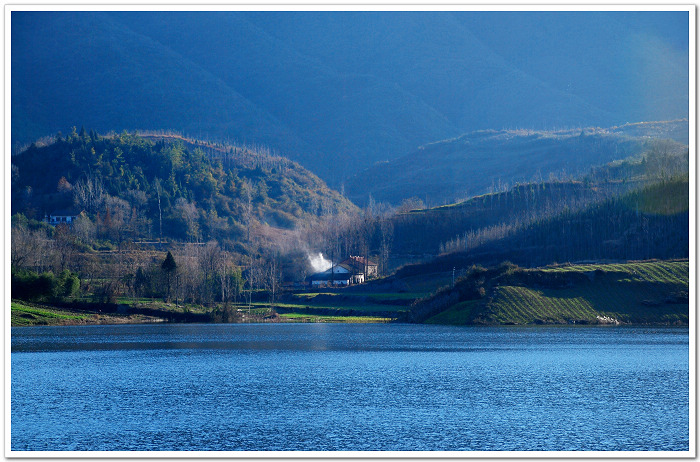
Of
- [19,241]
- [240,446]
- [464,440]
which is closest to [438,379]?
[464,440]

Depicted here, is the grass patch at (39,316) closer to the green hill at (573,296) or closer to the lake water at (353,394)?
the lake water at (353,394)

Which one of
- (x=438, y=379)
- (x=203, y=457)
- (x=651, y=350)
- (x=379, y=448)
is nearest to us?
(x=203, y=457)

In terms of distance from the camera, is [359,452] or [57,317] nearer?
[359,452]

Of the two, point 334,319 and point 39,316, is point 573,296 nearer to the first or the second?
point 334,319

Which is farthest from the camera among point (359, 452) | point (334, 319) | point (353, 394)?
point (334, 319)

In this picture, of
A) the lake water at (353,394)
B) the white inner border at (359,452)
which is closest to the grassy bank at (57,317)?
the lake water at (353,394)

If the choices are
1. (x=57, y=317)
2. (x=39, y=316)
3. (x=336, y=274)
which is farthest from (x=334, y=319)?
(x=336, y=274)

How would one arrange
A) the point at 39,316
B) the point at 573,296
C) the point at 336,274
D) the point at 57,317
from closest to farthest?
the point at 39,316 < the point at 573,296 < the point at 57,317 < the point at 336,274
